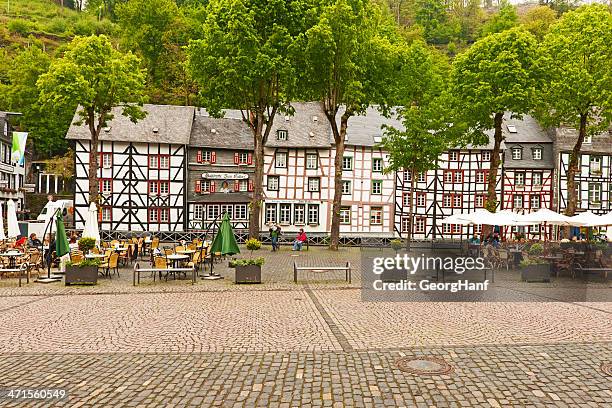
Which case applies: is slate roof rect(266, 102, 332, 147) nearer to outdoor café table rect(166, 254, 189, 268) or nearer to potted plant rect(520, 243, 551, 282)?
outdoor café table rect(166, 254, 189, 268)

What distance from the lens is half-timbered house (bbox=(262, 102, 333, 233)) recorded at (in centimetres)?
4012

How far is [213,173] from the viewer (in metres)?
40.2

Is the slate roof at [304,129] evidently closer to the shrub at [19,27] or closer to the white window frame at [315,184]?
the white window frame at [315,184]

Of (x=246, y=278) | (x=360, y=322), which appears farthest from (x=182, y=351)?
(x=246, y=278)

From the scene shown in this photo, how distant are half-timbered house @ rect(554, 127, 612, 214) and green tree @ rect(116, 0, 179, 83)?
4246cm

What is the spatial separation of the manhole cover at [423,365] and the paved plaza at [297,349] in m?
0.12

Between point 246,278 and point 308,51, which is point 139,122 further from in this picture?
point 246,278

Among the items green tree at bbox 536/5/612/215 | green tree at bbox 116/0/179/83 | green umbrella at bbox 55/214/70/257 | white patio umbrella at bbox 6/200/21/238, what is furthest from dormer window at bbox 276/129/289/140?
green umbrella at bbox 55/214/70/257

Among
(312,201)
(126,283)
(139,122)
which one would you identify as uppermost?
(139,122)

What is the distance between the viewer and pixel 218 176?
40.2 meters

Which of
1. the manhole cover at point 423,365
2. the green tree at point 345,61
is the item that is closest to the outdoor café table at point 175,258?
the manhole cover at point 423,365

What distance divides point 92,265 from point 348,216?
1068 inches

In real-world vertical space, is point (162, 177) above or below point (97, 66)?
below

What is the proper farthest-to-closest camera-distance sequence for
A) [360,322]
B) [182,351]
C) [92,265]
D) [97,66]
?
1. [97,66]
2. [92,265]
3. [360,322]
4. [182,351]
